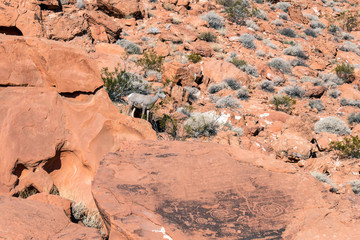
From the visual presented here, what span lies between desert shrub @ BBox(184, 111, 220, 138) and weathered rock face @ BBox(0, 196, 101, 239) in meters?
5.24

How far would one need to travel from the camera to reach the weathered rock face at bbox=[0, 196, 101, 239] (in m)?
3.04

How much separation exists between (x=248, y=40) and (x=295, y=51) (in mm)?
2499

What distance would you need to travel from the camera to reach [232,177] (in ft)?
13.8

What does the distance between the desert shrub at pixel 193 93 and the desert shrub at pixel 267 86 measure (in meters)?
2.94

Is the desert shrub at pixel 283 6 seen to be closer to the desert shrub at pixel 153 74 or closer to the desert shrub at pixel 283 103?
the desert shrub at pixel 283 103

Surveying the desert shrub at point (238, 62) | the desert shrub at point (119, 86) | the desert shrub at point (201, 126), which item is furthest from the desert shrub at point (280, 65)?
the desert shrub at point (119, 86)

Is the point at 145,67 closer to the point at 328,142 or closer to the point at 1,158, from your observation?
the point at 328,142

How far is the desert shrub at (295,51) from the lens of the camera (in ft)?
54.8

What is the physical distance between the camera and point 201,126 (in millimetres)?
8836

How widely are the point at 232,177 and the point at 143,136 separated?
1.93 m

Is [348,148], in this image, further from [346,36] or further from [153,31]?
[346,36]

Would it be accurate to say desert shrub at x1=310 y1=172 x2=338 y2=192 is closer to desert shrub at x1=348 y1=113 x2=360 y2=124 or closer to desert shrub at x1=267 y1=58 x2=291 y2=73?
desert shrub at x1=348 y1=113 x2=360 y2=124

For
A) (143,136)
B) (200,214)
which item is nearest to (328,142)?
(143,136)

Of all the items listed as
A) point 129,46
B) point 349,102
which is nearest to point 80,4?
point 129,46
